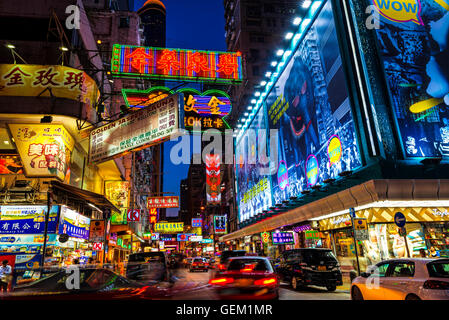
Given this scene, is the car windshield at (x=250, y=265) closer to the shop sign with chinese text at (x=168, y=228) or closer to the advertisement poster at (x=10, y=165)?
the advertisement poster at (x=10, y=165)

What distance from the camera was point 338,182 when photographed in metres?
17.3

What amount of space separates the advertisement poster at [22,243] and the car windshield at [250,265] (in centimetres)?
901

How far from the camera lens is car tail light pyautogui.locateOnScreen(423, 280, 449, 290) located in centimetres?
635

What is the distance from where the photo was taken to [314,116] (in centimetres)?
2088

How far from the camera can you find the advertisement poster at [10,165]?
15.7 meters

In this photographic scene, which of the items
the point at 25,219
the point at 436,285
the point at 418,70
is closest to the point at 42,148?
the point at 25,219

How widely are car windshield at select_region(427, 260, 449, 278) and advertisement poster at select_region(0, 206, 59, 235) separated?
14.3 metres

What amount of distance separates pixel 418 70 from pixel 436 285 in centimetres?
1337

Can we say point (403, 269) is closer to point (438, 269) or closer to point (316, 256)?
point (438, 269)

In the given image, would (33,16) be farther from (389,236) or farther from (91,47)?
(389,236)

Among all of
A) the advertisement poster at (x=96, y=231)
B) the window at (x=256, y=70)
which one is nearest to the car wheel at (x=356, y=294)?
the advertisement poster at (x=96, y=231)

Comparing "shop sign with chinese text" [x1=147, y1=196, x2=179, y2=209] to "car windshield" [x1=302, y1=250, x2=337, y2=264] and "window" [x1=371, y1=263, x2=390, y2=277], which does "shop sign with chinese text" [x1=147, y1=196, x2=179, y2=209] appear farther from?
"window" [x1=371, y1=263, x2=390, y2=277]

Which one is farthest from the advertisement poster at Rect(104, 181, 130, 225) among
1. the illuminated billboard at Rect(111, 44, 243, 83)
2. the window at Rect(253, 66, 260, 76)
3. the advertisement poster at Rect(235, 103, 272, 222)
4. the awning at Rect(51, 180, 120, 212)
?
the window at Rect(253, 66, 260, 76)
